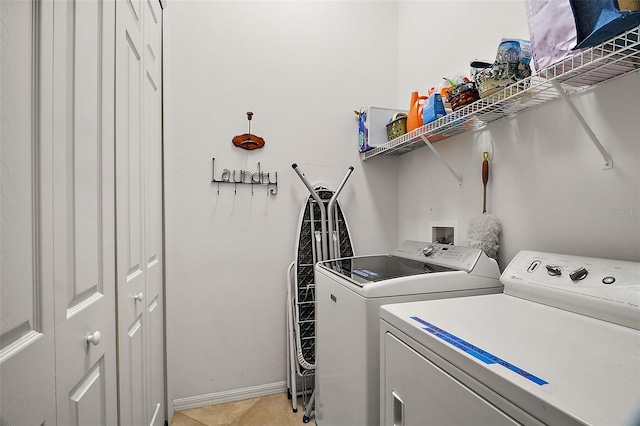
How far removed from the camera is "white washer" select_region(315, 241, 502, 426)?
3.89 feet

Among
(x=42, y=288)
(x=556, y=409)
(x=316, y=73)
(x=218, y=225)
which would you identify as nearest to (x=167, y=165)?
(x=218, y=225)

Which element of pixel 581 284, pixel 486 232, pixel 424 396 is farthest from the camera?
pixel 486 232

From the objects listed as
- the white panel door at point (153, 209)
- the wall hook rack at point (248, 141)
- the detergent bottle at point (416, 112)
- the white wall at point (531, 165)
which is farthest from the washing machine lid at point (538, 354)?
the wall hook rack at point (248, 141)

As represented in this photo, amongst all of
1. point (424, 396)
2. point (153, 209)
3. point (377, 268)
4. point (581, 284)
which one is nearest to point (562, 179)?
point (581, 284)

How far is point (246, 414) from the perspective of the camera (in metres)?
1.98

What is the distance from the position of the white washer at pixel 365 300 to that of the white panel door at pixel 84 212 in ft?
2.77

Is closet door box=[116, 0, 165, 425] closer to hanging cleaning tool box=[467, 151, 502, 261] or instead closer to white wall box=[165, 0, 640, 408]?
white wall box=[165, 0, 640, 408]

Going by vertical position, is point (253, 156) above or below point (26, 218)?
above

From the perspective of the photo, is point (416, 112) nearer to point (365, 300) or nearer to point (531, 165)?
point (531, 165)

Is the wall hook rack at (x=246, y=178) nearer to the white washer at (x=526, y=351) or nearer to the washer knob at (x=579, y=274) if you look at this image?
the white washer at (x=526, y=351)

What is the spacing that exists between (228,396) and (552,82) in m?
2.36

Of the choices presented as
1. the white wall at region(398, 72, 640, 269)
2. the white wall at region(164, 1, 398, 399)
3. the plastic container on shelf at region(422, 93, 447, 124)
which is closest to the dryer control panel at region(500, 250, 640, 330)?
the white wall at region(398, 72, 640, 269)

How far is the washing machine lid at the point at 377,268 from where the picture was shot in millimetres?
1338

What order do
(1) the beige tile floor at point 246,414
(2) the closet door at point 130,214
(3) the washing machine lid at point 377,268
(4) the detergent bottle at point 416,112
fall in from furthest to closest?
(1) the beige tile floor at point 246,414 → (4) the detergent bottle at point 416,112 → (3) the washing machine lid at point 377,268 → (2) the closet door at point 130,214
